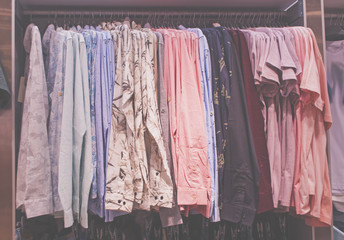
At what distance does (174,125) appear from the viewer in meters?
1.14

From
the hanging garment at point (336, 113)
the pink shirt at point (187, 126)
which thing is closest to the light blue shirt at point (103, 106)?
the pink shirt at point (187, 126)

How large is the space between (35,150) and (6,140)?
0.17m

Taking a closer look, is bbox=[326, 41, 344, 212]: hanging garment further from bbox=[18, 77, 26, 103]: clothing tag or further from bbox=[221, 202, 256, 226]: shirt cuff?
bbox=[18, 77, 26, 103]: clothing tag

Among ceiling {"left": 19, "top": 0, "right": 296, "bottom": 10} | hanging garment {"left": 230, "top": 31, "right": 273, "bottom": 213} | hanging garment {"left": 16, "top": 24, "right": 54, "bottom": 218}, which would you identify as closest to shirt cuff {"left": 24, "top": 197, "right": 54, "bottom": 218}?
hanging garment {"left": 16, "top": 24, "right": 54, "bottom": 218}

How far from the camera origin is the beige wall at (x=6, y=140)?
1.09 m

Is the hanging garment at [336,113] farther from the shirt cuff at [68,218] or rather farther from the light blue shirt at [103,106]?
the shirt cuff at [68,218]

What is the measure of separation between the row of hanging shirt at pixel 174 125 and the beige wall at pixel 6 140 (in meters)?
0.06

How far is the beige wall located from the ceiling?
1.01 feet

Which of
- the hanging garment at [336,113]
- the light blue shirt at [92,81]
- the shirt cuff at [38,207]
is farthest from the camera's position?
the hanging garment at [336,113]

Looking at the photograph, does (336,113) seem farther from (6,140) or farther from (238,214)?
(6,140)

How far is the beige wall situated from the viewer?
109cm

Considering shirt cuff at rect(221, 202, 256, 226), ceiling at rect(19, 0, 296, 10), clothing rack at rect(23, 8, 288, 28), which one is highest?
ceiling at rect(19, 0, 296, 10)

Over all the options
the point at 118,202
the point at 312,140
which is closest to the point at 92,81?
the point at 118,202

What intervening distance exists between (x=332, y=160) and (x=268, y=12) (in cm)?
88
